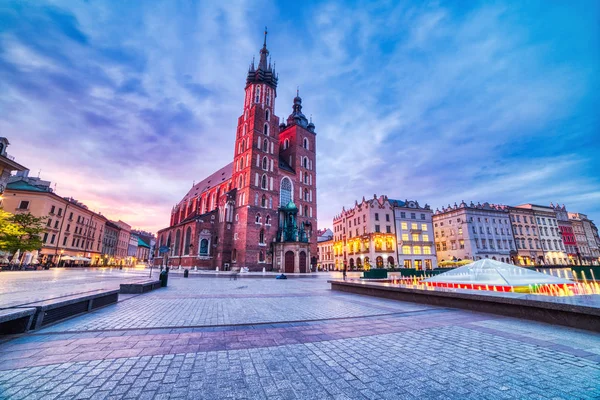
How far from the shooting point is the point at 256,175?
128 feet

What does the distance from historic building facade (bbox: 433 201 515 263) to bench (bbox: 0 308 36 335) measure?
55.3 m

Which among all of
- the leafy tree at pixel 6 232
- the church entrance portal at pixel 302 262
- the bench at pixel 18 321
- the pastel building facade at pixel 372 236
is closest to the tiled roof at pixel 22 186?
the leafy tree at pixel 6 232

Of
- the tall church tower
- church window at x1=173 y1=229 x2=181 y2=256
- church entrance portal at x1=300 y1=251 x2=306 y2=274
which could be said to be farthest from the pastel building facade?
church window at x1=173 y1=229 x2=181 y2=256

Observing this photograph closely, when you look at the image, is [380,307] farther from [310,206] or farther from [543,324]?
[310,206]

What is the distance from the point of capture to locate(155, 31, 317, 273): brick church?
36781 mm

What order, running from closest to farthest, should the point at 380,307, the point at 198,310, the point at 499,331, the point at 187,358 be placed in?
1. the point at 187,358
2. the point at 499,331
3. the point at 198,310
4. the point at 380,307

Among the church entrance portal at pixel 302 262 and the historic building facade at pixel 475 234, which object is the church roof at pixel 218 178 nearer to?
the church entrance portal at pixel 302 262

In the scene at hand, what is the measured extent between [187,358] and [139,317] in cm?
367

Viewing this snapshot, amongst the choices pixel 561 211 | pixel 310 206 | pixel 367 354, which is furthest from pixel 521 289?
pixel 561 211

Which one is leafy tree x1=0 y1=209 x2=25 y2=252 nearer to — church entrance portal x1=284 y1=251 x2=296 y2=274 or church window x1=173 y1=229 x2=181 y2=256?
church window x1=173 y1=229 x2=181 y2=256

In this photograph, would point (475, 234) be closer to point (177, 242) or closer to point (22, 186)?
point (177, 242)

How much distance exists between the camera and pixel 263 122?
1663 inches

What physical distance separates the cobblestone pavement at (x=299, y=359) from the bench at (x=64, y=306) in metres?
0.30

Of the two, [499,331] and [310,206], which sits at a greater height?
[310,206]
